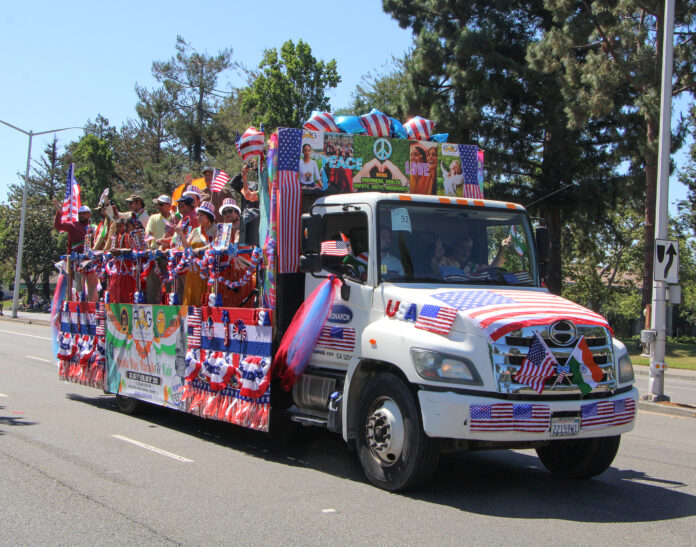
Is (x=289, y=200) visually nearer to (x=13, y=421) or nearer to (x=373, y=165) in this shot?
(x=373, y=165)

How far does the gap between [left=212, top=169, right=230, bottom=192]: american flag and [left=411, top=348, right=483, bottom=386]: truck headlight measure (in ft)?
16.0

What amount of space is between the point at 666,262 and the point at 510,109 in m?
18.1

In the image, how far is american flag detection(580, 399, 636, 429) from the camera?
20.0 feet

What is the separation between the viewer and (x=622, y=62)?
23078 mm

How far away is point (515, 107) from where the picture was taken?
29.8 metres

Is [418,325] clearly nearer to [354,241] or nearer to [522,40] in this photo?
[354,241]

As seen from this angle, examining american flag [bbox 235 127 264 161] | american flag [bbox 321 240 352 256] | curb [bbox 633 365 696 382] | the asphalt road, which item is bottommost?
curb [bbox 633 365 696 382]

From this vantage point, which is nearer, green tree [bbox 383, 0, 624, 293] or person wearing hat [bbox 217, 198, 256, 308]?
person wearing hat [bbox 217, 198, 256, 308]

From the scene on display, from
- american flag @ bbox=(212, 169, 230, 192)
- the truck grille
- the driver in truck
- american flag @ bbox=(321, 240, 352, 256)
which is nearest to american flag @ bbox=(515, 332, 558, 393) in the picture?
the truck grille

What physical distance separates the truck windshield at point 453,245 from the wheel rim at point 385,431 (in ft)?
3.78

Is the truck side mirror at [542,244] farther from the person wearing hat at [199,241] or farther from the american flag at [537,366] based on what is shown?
the person wearing hat at [199,241]

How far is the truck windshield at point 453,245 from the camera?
6887 millimetres

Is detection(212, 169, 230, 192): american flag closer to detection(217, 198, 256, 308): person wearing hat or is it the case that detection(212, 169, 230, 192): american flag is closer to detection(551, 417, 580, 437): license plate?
detection(217, 198, 256, 308): person wearing hat

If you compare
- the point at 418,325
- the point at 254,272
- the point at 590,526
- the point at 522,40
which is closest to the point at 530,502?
the point at 590,526
